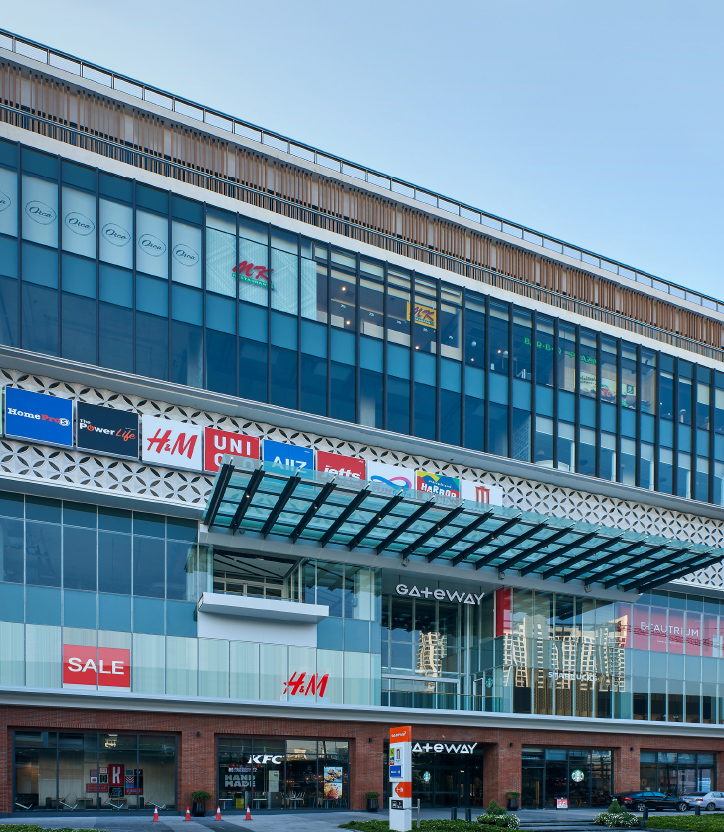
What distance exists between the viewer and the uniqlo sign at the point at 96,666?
3266 cm

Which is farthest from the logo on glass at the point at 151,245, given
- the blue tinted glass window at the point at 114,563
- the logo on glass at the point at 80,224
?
the blue tinted glass window at the point at 114,563

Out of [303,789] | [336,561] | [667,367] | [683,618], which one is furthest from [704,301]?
[303,789]

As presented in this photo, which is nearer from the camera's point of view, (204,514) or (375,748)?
(204,514)

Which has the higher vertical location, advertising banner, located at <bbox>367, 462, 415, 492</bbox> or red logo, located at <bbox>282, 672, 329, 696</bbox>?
advertising banner, located at <bbox>367, 462, 415, 492</bbox>

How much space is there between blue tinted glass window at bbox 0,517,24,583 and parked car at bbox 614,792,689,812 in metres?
27.4

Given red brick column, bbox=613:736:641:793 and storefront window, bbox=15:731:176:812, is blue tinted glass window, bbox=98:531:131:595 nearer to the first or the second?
storefront window, bbox=15:731:176:812

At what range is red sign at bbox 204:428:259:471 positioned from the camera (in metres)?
36.4

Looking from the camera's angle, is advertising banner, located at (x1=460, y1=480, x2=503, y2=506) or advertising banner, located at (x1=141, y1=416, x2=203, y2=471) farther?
advertising banner, located at (x1=460, y1=480, x2=503, y2=506)

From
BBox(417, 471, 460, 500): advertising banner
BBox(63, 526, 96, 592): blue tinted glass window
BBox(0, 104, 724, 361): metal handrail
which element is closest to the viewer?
BBox(63, 526, 96, 592): blue tinted glass window

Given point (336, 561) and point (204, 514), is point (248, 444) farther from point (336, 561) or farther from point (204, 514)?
point (336, 561)

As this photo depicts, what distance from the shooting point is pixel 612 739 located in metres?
44.5

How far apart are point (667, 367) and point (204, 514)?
27417 millimetres

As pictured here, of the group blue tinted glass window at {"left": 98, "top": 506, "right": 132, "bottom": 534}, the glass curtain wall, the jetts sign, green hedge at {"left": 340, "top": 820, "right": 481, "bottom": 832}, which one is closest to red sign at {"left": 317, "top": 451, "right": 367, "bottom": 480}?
the glass curtain wall

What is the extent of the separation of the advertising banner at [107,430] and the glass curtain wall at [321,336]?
191cm
